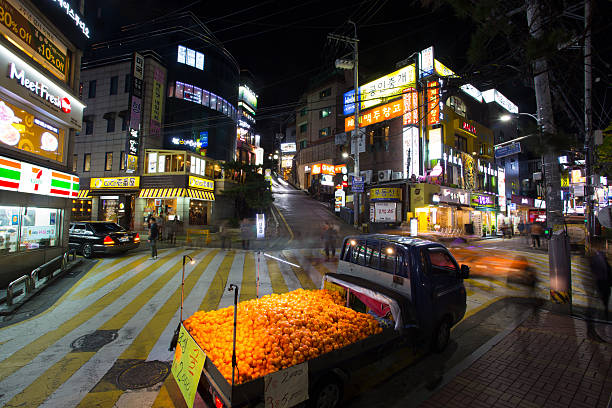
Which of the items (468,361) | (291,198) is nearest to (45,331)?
(468,361)

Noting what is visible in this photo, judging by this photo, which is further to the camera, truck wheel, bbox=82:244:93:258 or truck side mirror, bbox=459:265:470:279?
truck wheel, bbox=82:244:93:258

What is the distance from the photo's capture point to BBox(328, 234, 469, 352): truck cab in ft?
14.8

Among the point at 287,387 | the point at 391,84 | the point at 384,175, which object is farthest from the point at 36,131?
the point at 391,84

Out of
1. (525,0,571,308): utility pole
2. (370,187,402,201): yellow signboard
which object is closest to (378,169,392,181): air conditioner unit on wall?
(370,187,402,201): yellow signboard

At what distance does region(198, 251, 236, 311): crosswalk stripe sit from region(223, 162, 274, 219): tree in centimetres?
1480

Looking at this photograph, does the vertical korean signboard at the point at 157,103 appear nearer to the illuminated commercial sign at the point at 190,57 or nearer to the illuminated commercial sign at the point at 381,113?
the illuminated commercial sign at the point at 190,57

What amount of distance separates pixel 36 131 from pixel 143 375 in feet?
36.3

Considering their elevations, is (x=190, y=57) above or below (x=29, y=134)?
above

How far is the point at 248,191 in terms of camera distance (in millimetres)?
27547

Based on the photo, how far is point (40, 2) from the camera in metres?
9.72

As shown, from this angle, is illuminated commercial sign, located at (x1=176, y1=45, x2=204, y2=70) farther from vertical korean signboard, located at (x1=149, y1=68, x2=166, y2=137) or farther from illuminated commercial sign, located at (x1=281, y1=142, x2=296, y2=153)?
illuminated commercial sign, located at (x1=281, y1=142, x2=296, y2=153)

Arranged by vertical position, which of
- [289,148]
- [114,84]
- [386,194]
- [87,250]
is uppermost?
[289,148]

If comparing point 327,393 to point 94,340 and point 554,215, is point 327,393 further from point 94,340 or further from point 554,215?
point 554,215

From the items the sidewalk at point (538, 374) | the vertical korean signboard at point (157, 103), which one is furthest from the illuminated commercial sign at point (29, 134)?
the vertical korean signboard at point (157, 103)
